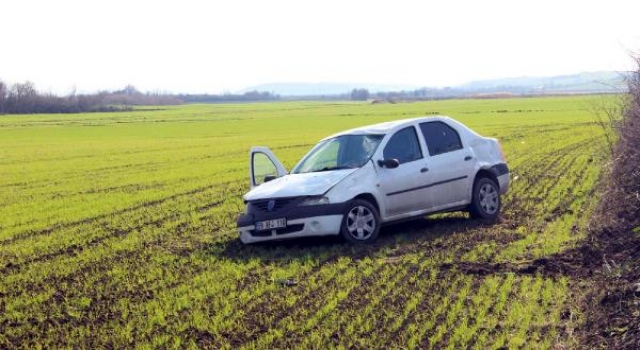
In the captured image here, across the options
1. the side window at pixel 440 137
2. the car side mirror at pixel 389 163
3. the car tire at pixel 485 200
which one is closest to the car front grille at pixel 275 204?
the car side mirror at pixel 389 163

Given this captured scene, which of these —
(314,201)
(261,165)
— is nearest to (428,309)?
(314,201)

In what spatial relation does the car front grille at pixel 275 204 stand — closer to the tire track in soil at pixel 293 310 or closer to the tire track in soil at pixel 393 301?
the tire track in soil at pixel 393 301

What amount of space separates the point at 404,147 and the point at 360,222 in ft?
4.63

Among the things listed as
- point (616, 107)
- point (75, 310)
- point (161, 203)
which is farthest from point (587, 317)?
point (161, 203)

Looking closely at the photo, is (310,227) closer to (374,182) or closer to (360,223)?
(360,223)

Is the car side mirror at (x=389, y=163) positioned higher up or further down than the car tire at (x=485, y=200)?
higher up

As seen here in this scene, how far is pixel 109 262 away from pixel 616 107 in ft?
29.0

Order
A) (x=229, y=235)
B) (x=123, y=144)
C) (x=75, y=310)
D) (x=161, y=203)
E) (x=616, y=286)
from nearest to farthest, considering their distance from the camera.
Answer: (x=616, y=286) → (x=75, y=310) → (x=229, y=235) → (x=161, y=203) → (x=123, y=144)

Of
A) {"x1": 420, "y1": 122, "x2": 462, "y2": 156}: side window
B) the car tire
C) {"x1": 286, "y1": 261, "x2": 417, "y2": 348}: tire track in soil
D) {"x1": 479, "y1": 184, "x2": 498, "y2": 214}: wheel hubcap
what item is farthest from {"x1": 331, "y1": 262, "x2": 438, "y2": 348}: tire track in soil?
{"x1": 479, "y1": 184, "x2": 498, "y2": 214}: wheel hubcap

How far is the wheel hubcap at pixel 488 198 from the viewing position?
12320 millimetres

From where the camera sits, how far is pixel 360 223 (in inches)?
423

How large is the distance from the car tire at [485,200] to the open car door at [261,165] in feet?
8.75

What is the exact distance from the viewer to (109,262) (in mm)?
10328

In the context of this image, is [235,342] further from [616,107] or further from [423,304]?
[616,107]
